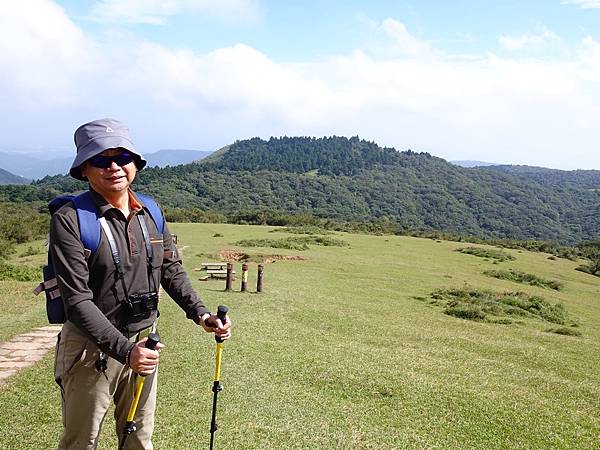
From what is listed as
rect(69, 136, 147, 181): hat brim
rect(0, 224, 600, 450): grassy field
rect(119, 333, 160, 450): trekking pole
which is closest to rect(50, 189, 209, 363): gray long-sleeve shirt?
rect(69, 136, 147, 181): hat brim

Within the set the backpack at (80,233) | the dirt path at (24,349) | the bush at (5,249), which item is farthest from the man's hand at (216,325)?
the bush at (5,249)

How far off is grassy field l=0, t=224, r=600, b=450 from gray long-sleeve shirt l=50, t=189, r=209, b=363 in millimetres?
2905

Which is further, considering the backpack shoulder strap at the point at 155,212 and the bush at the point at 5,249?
the bush at the point at 5,249

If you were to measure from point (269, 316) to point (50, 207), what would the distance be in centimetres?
1050

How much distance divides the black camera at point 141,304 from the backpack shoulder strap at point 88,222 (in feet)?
1.47

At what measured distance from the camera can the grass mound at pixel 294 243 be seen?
31.5m

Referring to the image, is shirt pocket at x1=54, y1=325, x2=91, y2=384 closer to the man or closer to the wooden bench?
the man

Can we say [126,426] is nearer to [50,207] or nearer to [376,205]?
[50,207]

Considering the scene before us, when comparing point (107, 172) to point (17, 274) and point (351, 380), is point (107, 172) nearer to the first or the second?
point (351, 380)

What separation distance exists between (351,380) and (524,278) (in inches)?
934

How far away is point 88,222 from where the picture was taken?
3.28m

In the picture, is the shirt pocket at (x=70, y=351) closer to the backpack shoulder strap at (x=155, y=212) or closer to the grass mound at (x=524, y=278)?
the backpack shoulder strap at (x=155, y=212)

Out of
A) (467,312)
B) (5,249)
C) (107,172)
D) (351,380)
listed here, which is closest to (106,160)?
(107,172)

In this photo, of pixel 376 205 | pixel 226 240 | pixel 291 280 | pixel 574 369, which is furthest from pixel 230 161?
pixel 574 369
